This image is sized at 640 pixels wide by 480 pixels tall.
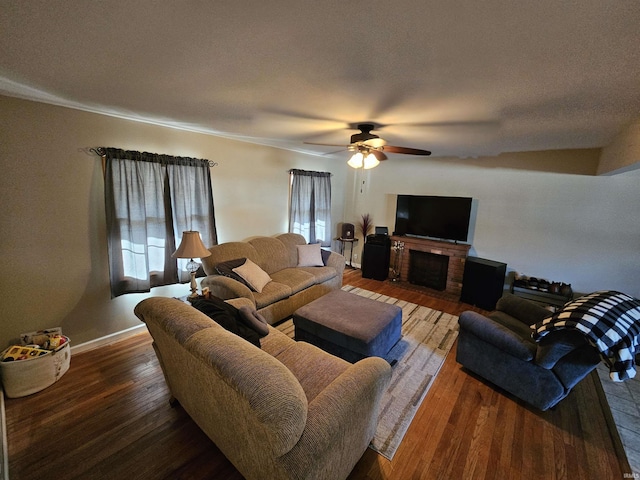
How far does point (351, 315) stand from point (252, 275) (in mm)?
1325

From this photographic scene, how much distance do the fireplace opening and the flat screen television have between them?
1.25 ft

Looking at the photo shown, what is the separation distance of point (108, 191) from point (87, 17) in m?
1.93

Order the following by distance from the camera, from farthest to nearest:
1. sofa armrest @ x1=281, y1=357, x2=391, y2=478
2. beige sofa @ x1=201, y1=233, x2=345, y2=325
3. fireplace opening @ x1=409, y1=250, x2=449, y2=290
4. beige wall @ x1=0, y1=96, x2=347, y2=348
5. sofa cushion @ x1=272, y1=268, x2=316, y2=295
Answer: fireplace opening @ x1=409, y1=250, x2=449, y2=290 < sofa cushion @ x1=272, y1=268, x2=316, y2=295 < beige sofa @ x1=201, y1=233, x2=345, y2=325 < beige wall @ x1=0, y1=96, x2=347, y2=348 < sofa armrest @ x1=281, y1=357, x2=391, y2=478

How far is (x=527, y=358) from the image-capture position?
6.31ft

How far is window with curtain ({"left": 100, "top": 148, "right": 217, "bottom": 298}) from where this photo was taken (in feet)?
8.22

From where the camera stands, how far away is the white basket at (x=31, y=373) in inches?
75.0

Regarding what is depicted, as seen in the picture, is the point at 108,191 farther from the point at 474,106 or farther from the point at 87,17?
the point at 474,106

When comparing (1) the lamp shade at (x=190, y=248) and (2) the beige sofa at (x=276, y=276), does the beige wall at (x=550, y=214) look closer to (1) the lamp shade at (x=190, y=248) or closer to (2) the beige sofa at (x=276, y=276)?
(2) the beige sofa at (x=276, y=276)

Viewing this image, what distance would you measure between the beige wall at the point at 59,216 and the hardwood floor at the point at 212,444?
59 cm

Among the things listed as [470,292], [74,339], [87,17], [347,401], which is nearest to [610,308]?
[347,401]

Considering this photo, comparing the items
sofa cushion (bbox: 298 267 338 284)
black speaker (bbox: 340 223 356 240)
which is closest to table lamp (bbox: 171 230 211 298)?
sofa cushion (bbox: 298 267 338 284)

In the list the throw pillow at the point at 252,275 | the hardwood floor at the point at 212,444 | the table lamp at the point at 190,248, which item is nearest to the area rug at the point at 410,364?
the hardwood floor at the point at 212,444

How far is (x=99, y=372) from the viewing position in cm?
226

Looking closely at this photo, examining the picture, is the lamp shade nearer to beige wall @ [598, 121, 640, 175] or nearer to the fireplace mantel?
the fireplace mantel
